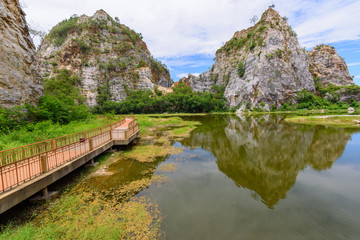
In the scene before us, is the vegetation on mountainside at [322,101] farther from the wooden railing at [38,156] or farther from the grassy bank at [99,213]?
the grassy bank at [99,213]

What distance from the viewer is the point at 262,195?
807 cm

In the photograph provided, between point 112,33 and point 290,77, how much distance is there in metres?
91.6

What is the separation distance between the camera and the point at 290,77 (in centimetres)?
7225

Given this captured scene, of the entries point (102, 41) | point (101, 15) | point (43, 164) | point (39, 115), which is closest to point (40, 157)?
point (43, 164)

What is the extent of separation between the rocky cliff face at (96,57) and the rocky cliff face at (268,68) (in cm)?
4457

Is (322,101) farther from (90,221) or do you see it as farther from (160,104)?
(90,221)

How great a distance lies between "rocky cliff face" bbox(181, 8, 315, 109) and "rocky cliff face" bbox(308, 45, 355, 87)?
50.3ft

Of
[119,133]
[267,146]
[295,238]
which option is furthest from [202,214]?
[267,146]

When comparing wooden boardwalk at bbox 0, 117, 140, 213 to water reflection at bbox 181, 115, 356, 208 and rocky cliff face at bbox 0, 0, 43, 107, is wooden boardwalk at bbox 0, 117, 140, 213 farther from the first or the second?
rocky cliff face at bbox 0, 0, 43, 107

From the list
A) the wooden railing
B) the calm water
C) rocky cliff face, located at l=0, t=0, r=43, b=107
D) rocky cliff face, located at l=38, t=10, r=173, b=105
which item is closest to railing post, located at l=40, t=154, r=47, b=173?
the wooden railing

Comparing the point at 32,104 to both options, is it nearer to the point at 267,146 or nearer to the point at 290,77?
the point at 267,146

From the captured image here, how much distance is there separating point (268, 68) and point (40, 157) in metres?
80.6

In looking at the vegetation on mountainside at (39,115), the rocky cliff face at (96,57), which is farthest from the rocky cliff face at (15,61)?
the rocky cliff face at (96,57)

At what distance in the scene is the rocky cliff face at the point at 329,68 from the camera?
281ft
